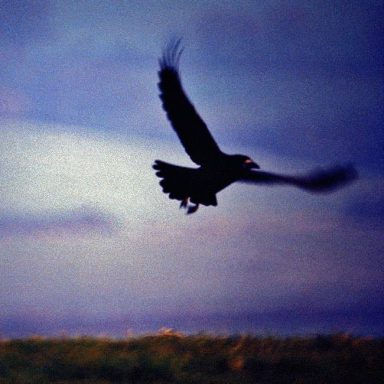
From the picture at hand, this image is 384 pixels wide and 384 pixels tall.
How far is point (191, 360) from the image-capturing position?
27.5 ft

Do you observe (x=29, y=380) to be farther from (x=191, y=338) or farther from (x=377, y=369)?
(x=377, y=369)

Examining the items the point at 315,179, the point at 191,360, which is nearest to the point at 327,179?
→ the point at 315,179

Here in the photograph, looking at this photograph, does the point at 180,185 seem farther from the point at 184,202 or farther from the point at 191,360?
Result: the point at 191,360

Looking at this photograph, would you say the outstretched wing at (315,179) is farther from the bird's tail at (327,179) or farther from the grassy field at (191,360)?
the grassy field at (191,360)

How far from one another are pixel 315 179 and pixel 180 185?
1721 mm

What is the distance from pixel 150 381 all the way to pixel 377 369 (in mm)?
2550

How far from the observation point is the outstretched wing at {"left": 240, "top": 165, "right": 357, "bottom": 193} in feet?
30.3

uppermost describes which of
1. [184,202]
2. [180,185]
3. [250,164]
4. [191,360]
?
[250,164]

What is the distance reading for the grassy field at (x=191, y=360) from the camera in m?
7.86

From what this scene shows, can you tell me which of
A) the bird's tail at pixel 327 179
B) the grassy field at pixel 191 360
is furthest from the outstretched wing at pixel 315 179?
the grassy field at pixel 191 360

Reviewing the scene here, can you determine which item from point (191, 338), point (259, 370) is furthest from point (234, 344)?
point (259, 370)

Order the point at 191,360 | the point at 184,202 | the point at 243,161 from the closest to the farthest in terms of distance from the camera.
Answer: the point at 191,360 < the point at 184,202 < the point at 243,161

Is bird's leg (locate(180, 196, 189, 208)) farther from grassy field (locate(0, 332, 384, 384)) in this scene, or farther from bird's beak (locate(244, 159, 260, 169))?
grassy field (locate(0, 332, 384, 384))

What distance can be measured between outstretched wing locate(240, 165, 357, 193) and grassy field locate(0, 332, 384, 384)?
196cm
